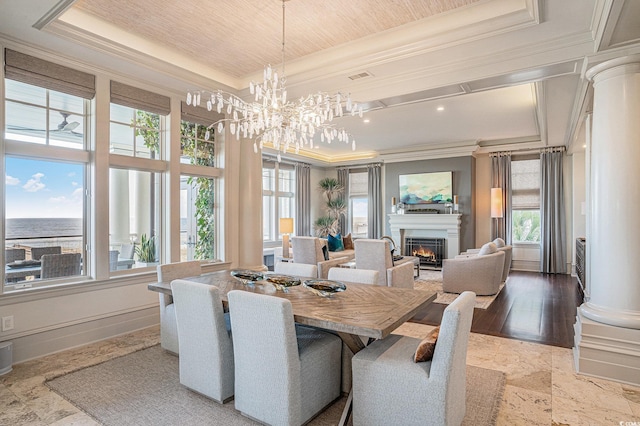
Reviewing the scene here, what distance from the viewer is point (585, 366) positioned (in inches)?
114

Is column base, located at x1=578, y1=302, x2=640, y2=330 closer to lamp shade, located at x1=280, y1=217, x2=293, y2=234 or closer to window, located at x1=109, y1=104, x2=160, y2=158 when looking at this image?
window, located at x1=109, y1=104, x2=160, y2=158

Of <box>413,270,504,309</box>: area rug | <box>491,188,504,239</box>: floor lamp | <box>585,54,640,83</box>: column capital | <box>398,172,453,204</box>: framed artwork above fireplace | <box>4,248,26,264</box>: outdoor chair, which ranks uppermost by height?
<box>585,54,640,83</box>: column capital

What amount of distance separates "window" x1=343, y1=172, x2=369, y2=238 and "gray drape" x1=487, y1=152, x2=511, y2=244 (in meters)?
3.40

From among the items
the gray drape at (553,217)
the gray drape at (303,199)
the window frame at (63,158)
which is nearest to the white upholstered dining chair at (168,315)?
the window frame at (63,158)

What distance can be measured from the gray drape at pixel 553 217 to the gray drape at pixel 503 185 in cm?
68

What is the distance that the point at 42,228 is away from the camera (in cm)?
344

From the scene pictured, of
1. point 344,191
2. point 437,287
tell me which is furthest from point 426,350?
point 344,191

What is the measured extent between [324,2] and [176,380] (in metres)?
3.34

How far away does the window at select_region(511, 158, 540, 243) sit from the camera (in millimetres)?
7996

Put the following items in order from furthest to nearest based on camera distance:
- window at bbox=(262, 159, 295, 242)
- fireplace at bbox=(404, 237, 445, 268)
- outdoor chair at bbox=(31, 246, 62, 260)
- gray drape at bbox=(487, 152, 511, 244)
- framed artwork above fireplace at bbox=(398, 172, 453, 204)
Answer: window at bbox=(262, 159, 295, 242)
fireplace at bbox=(404, 237, 445, 268)
framed artwork above fireplace at bbox=(398, 172, 453, 204)
gray drape at bbox=(487, 152, 511, 244)
outdoor chair at bbox=(31, 246, 62, 260)

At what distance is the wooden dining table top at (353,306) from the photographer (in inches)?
77.3

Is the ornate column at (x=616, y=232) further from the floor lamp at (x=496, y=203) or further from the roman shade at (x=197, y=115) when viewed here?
the floor lamp at (x=496, y=203)

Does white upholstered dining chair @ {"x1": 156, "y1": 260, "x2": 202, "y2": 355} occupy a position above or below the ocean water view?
below

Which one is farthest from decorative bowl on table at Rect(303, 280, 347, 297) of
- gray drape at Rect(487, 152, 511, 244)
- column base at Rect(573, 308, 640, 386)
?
gray drape at Rect(487, 152, 511, 244)
